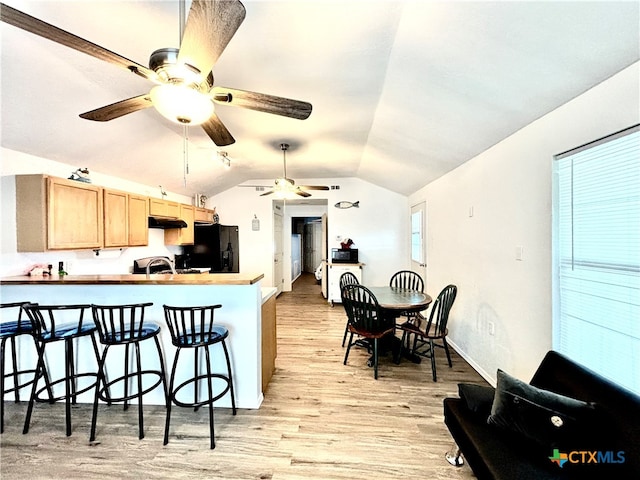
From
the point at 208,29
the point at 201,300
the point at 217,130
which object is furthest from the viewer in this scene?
the point at 201,300

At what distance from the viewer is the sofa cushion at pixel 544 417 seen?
1.34 m

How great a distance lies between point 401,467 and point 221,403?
151 centimetres

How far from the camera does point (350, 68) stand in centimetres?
222

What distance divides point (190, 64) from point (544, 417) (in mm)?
2376

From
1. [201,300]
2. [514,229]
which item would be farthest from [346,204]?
[201,300]

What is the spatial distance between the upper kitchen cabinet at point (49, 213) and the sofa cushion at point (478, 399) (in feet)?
11.9

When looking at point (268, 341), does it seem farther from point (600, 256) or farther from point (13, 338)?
point (600, 256)

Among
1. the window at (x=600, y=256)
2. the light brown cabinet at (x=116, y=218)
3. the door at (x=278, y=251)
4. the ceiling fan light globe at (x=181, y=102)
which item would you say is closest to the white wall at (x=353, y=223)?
the door at (x=278, y=251)

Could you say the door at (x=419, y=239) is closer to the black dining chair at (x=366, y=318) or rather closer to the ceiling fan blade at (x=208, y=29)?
the black dining chair at (x=366, y=318)

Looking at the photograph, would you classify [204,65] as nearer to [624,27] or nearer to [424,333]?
[624,27]

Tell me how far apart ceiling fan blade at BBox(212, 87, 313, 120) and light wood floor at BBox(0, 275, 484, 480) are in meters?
2.23

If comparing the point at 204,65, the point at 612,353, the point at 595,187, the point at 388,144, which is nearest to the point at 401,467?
the point at 612,353

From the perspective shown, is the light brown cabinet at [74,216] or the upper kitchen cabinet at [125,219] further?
the upper kitchen cabinet at [125,219]

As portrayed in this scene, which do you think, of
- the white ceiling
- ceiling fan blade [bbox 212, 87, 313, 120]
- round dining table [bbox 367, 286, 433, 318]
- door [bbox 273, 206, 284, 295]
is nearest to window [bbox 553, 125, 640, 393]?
the white ceiling
